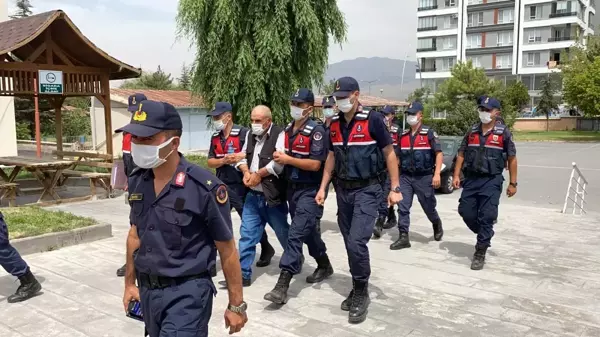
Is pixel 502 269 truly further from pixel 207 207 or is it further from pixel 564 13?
pixel 564 13

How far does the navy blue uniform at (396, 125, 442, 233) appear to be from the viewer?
721cm

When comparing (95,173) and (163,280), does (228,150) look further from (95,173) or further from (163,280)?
(95,173)

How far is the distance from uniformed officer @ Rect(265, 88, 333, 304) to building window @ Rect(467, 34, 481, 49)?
209 feet

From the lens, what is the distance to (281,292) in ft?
15.7

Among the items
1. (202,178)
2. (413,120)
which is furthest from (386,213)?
(202,178)

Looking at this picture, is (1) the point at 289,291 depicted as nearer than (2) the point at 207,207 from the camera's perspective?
No

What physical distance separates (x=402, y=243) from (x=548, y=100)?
49809mm

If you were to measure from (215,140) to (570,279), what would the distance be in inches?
161

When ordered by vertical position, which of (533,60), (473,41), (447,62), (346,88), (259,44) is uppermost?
(473,41)

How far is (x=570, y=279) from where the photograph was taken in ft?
18.8

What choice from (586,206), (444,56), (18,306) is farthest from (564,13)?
(18,306)

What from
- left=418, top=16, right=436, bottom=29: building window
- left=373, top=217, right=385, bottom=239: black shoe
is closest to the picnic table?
left=373, top=217, right=385, bottom=239: black shoe

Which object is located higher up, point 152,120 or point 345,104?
point 345,104

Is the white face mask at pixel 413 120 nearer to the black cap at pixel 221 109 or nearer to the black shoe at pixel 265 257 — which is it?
the black shoe at pixel 265 257
